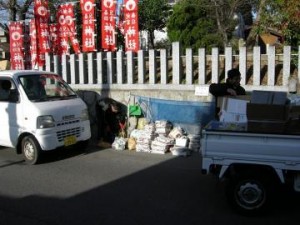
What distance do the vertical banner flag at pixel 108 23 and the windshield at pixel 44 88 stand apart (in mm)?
2966

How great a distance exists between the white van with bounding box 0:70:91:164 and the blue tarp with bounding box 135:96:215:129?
166cm

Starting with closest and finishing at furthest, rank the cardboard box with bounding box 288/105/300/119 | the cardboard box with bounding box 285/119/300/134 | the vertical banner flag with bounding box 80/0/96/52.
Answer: the cardboard box with bounding box 285/119/300/134 → the cardboard box with bounding box 288/105/300/119 → the vertical banner flag with bounding box 80/0/96/52

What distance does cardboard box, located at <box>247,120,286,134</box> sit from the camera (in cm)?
507

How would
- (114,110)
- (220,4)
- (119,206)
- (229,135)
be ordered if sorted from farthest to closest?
1. (220,4)
2. (114,110)
3. (119,206)
4. (229,135)

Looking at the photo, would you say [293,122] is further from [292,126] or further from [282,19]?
[282,19]

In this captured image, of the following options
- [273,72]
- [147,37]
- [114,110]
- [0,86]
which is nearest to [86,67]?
[114,110]

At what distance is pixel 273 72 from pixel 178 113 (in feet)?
7.53

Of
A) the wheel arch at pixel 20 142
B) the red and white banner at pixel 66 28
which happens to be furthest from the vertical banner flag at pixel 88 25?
the wheel arch at pixel 20 142

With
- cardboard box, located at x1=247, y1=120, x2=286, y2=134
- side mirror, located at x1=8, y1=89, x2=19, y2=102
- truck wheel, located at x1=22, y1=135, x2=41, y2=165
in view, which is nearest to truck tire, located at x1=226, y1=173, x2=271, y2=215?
cardboard box, located at x1=247, y1=120, x2=286, y2=134

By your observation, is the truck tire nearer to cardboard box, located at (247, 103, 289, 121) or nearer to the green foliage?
cardboard box, located at (247, 103, 289, 121)

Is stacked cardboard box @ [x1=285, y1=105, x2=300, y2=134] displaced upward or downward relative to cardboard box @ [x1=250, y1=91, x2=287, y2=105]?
downward

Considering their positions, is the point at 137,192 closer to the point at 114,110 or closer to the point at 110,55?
the point at 114,110

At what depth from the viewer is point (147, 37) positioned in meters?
31.9

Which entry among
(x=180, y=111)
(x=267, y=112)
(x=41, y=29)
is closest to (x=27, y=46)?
(x=41, y=29)
